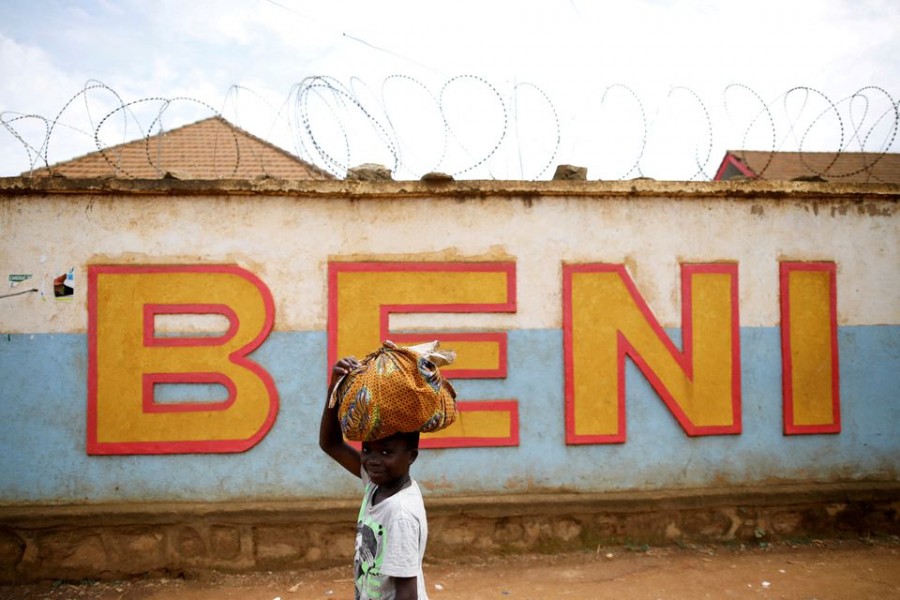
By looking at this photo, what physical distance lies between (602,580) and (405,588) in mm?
2787

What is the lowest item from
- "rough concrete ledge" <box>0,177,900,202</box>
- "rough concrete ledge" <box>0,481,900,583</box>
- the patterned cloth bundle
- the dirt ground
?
the dirt ground

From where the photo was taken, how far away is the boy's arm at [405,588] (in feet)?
5.76

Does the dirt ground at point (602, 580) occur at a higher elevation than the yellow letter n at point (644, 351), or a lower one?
lower

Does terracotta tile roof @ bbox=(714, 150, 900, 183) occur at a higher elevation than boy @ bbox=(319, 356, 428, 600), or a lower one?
higher

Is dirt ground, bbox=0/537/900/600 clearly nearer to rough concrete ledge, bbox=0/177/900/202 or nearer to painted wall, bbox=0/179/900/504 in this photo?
painted wall, bbox=0/179/900/504

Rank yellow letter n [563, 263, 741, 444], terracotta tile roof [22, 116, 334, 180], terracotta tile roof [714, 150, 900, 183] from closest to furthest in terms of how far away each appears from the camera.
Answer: yellow letter n [563, 263, 741, 444]
terracotta tile roof [22, 116, 334, 180]
terracotta tile roof [714, 150, 900, 183]

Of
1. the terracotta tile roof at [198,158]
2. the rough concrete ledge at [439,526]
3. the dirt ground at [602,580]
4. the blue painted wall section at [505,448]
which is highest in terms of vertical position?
the terracotta tile roof at [198,158]

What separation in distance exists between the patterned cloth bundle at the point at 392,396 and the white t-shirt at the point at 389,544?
0.69 ft

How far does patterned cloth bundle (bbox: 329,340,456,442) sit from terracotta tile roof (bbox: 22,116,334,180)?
9753 mm

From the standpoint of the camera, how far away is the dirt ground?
3.94m

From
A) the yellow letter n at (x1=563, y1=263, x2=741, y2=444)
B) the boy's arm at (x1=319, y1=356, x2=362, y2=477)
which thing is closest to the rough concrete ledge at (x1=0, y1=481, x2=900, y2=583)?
the yellow letter n at (x1=563, y1=263, x2=741, y2=444)

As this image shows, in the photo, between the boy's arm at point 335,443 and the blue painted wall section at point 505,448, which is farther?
the blue painted wall section at point 505,448

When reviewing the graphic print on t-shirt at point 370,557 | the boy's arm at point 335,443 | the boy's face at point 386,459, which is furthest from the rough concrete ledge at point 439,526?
the boy's face at point 386,459

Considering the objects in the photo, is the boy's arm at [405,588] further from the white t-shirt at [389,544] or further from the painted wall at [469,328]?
the painted wall at [469,328]
